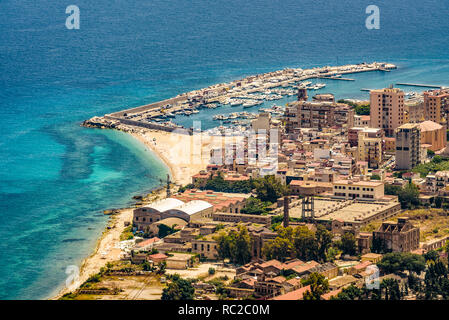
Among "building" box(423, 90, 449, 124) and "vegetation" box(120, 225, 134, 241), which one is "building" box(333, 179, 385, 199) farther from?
"building" box(423, 90, 449, 124)

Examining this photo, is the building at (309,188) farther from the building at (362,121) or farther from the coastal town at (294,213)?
the building at (362,121)

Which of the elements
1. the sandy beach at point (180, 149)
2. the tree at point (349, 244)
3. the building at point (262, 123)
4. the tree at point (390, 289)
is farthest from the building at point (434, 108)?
the tree at point (390, 289)

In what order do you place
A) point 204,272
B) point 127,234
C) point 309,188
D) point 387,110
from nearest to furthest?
point 204,272 < point 127,234 < point 309,188 < point 387,110

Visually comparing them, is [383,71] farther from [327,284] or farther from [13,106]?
[327,284]

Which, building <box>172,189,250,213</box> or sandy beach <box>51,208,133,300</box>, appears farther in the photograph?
building <box>172,189,250,213</box>

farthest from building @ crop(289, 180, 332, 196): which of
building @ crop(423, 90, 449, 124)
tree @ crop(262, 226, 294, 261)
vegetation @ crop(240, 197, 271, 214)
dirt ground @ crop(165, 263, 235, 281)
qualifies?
building @ crop(423, 90, 449, 124)

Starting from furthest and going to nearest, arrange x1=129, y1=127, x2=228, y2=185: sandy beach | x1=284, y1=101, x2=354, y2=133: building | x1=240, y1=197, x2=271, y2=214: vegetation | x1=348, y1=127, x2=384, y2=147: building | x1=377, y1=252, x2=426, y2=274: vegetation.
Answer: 1. x1=284, y1=101, x2=354, y2=133: building
2. x1=348, y1=127, x2=384, y2=147: building
3. x1=129, y1=127, x2=228, y2=185: sandy beach
4. x1=240, y1=197, x2=271, y2=214: vegetation
5. x1=377, y1=252, x2=426, y2=274: vegetation

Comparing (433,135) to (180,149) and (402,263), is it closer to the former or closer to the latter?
(180,149)

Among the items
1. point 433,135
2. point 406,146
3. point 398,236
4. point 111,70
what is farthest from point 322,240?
point 111,70
